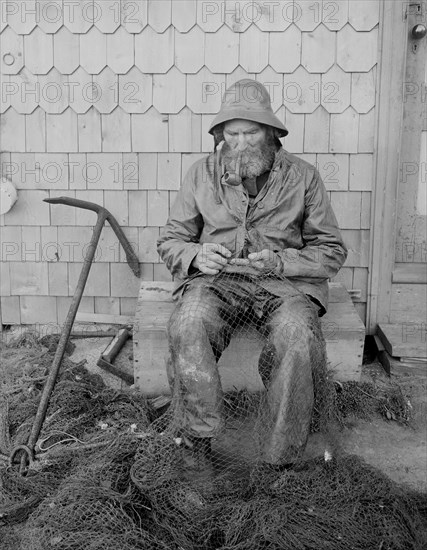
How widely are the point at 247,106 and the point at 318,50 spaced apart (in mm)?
1048

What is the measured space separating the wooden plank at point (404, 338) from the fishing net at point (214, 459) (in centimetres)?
54

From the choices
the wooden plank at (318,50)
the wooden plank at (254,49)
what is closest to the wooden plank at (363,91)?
the wooden plank at (318,50)

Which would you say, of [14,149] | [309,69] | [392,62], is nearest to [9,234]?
[14,149]

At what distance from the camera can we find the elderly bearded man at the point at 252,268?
98.5 inches

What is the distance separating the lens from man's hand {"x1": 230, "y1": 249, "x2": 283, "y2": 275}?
286 cm

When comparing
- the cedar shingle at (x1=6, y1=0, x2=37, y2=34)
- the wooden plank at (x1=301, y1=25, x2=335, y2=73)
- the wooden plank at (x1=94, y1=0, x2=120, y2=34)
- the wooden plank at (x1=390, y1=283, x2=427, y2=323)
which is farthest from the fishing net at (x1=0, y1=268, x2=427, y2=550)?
the cedar shingle at (x1=6, y1=0, x2=37, y2=34)

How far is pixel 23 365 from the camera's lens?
357cm

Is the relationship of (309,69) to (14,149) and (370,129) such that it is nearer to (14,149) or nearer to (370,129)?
(370,129)

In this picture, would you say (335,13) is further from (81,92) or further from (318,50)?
(81,92)

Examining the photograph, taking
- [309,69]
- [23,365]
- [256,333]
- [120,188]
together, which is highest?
[309,69]

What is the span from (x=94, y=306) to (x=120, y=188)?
2.58 ft

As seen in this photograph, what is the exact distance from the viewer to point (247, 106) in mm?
3029

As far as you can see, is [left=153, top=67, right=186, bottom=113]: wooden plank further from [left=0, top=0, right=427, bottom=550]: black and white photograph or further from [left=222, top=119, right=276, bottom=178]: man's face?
[left=222, top=119, right=276, bottom=178]: man's face

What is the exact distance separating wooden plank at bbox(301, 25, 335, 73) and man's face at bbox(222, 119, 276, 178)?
3.06 ft
